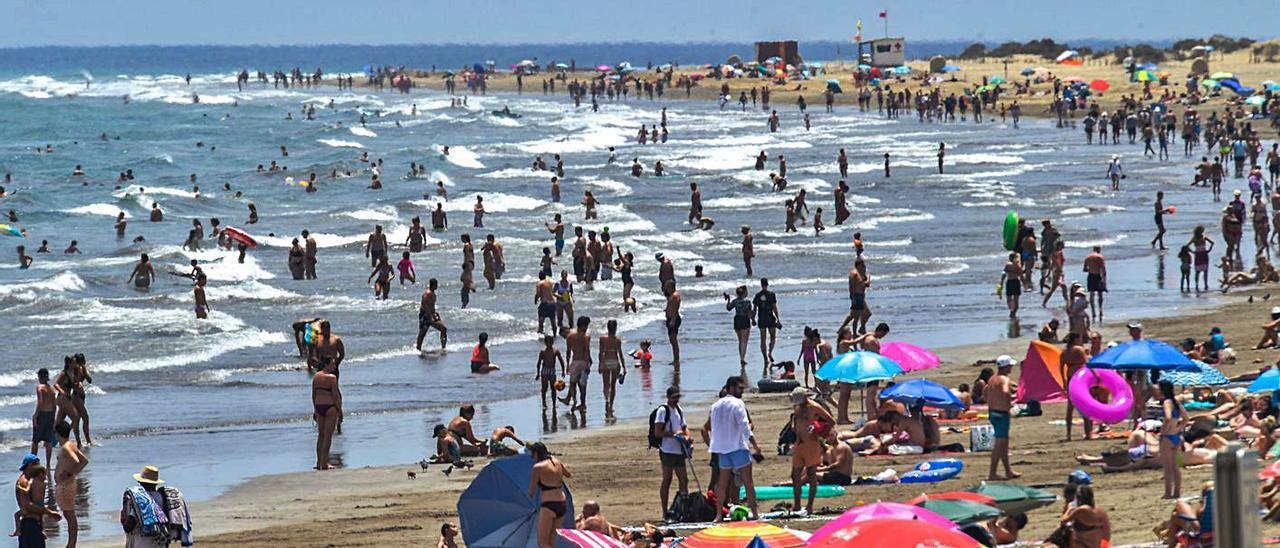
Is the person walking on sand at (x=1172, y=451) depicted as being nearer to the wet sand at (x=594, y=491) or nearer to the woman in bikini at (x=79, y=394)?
the wet sand at (x=594, y=491)

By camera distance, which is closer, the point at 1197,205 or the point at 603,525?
the point at 603,525

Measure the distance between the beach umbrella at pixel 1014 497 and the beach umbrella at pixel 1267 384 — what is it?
2800 millimetres

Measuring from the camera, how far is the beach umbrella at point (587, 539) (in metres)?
9.74

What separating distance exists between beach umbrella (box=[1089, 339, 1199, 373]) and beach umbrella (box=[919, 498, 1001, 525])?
11.9 feet

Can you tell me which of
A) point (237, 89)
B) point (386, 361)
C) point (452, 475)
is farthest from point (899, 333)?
A: point (237, 89)

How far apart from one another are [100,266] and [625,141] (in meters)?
34.7

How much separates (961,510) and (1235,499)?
7.34 metres

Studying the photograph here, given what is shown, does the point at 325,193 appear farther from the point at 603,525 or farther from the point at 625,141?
the point at 603,525

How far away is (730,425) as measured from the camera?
467 inches

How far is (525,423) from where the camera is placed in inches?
693

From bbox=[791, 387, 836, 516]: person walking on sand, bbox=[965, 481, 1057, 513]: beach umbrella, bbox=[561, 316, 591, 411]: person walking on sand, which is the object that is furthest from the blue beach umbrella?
bbox=[561, 316, 591, 411]: person walking on sand

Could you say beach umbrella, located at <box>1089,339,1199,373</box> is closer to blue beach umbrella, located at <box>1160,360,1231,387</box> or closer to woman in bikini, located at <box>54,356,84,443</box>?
blue beach umbrella, located at <box>1160,360,1231,387</box>

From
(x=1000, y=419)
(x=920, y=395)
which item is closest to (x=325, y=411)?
(x=920, y=395)

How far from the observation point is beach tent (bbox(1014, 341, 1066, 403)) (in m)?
15.9
